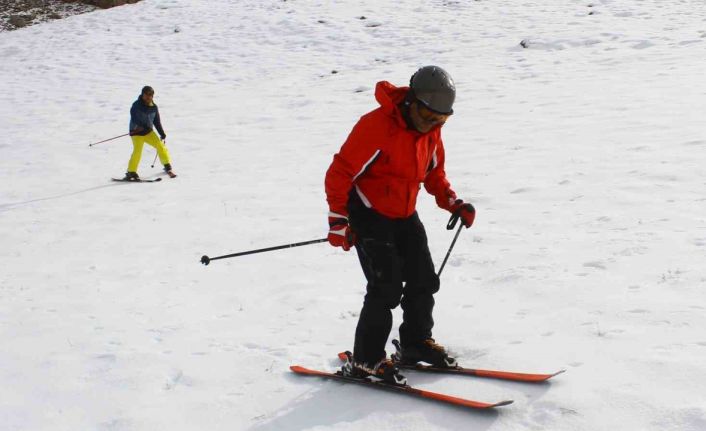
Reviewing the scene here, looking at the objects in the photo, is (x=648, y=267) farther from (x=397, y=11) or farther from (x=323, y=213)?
(x=397, y=11)

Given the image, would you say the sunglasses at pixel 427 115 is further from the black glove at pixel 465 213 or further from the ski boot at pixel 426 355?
the ski boot at pixel 426 355

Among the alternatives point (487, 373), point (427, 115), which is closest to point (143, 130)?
point (427, 115)

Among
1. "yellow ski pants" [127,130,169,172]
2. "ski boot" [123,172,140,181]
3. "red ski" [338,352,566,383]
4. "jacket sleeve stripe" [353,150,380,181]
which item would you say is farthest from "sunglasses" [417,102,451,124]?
"ski boot" [123,172,140,181]

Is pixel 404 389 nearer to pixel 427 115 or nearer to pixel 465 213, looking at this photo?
pixel 465 213

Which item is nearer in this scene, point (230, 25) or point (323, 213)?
point (323, 213)

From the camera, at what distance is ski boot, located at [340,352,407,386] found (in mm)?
4340

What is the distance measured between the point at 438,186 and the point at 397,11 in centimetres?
2246

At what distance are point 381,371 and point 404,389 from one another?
23 centimetres

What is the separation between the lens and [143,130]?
13.3 meters

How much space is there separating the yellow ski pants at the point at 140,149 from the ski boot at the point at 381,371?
961 centimetres

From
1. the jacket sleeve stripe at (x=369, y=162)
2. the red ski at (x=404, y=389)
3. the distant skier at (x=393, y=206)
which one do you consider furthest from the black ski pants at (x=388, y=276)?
the jacket sleeve stripe at (x=369, y=162)

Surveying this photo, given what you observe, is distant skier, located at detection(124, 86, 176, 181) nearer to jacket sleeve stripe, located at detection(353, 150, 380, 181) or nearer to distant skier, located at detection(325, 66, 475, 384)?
distant skier, located at detection(325, 66, 475, 384)

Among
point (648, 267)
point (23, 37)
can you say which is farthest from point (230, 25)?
point (648, 267)

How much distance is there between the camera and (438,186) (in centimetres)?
466
